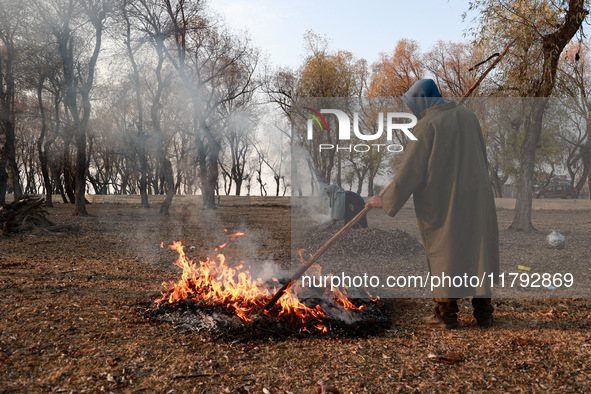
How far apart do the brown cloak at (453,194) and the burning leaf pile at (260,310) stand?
0.85m

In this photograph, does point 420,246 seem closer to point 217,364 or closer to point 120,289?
point 120,289

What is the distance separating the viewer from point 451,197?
3742 mm

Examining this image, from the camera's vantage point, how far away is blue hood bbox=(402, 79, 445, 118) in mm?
3924

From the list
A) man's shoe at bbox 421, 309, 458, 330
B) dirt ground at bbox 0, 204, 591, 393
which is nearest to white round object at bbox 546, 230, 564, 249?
dirt ground at bbox 0, 204, 591, 393

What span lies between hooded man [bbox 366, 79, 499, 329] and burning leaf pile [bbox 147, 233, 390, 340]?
2.74ft

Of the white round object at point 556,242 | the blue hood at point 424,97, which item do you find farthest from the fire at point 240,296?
the white round object at point 556,242

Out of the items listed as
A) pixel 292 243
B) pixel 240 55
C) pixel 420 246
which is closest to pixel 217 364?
pixel 420 246

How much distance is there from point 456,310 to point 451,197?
108 centimetres

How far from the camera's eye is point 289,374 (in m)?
2.99

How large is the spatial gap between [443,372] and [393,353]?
44 centimetres

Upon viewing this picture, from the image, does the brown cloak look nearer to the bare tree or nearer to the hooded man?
the hooded man

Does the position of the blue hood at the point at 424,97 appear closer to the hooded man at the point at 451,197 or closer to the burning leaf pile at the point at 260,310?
the hooded man at the point at 451,197

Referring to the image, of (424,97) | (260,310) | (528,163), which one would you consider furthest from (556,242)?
(260,310)

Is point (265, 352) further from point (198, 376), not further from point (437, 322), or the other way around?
point (437, 322)
